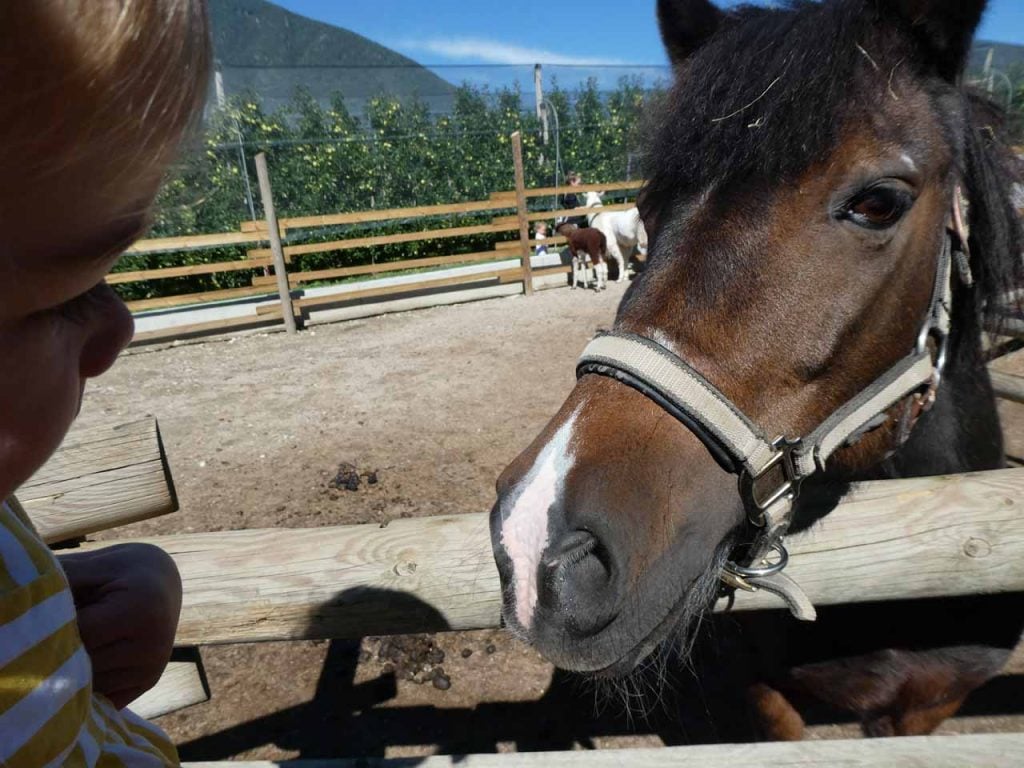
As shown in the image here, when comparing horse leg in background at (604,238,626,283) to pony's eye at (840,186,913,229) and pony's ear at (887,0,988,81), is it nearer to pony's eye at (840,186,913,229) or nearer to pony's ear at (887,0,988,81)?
pony's ear at (887,0,988,81)

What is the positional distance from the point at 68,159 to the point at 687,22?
6.21ft

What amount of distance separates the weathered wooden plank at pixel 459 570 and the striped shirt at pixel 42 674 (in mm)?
707

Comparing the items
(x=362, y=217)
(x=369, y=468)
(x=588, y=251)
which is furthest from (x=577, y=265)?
(x=369, y=468)

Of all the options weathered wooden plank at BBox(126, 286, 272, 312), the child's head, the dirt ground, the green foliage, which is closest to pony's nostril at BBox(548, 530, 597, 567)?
the child's head

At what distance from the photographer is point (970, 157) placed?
1.38m

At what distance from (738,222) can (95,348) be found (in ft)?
3.75

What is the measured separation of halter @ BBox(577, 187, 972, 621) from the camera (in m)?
1.19

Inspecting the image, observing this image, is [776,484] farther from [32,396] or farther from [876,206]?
[32,396]

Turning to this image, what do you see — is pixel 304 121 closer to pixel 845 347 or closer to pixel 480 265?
pixel 480 265

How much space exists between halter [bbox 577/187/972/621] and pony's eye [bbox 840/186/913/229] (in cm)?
23

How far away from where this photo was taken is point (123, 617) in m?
0.85

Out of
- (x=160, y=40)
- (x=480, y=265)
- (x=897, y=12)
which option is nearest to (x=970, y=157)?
(x=897, y=12)

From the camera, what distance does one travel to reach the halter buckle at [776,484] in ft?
4.01

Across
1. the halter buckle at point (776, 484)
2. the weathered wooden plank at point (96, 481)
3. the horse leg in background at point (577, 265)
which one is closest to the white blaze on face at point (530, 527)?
the halter buckle at point (776, 484)
